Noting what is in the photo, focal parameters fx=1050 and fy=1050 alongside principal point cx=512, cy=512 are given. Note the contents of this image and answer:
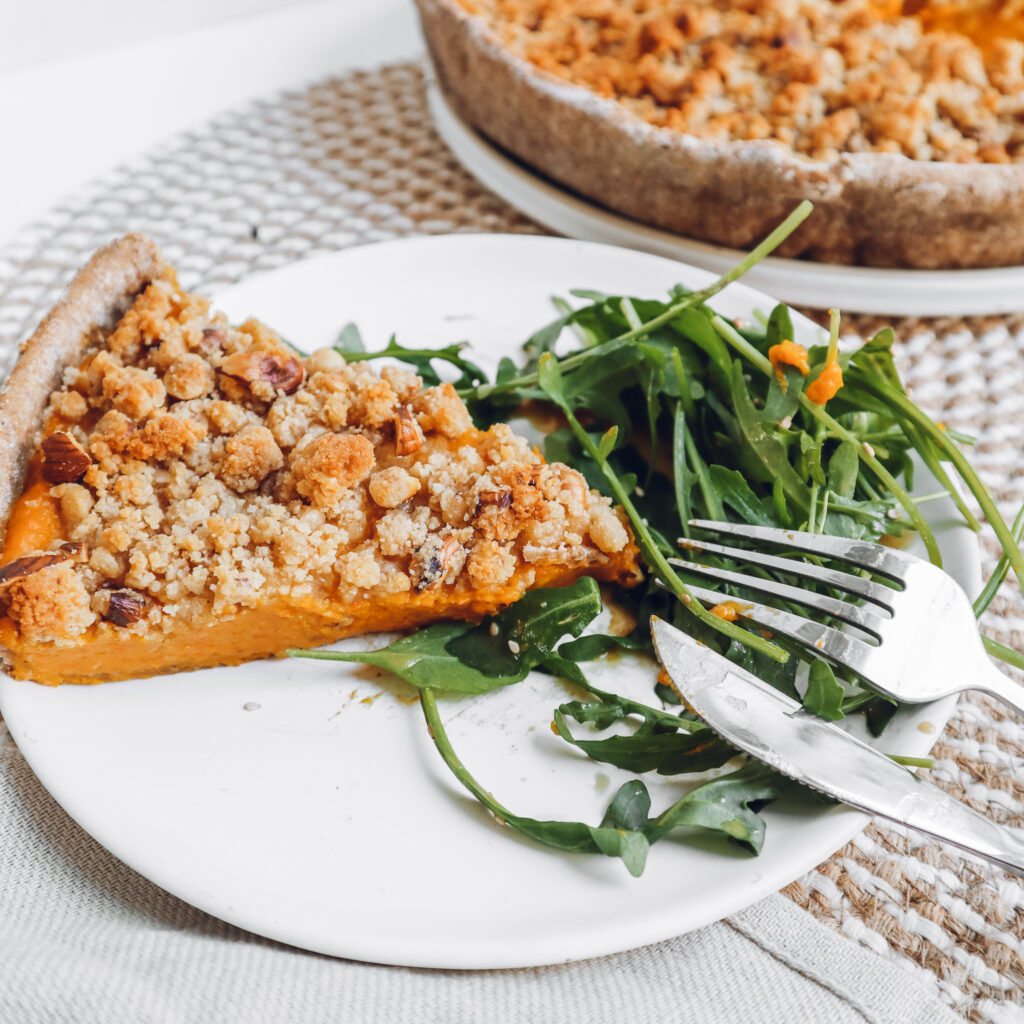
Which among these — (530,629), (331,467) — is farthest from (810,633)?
(331,467)

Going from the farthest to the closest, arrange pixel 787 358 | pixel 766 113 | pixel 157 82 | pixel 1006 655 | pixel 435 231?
pixel 157 82, pixel 435 231, pixel 766 113, pixel 787 358, pixel 1006 655

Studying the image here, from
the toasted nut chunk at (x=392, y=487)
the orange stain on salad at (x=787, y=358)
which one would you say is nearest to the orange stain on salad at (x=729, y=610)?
the orange stain on salad at (x=787, y=358)

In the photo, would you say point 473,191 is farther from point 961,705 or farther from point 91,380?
point 961,705

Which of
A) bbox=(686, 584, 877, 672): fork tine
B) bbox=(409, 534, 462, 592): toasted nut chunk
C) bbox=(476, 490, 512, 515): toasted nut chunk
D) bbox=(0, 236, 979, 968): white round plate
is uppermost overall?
bbox=(476, 490, 512, 515): toasted nut chunk

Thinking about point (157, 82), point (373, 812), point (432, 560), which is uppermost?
point (157, 82)

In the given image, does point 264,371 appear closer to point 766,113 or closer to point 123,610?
point 123,610

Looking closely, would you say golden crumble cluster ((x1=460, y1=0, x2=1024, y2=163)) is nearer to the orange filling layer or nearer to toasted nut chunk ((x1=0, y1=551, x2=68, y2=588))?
the orange filling layer

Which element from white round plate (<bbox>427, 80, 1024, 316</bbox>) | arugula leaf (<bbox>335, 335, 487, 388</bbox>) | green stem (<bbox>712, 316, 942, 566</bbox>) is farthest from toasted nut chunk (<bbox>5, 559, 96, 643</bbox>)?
white round plate (<bbox>427, 80, 1024, 316</bbox>)
